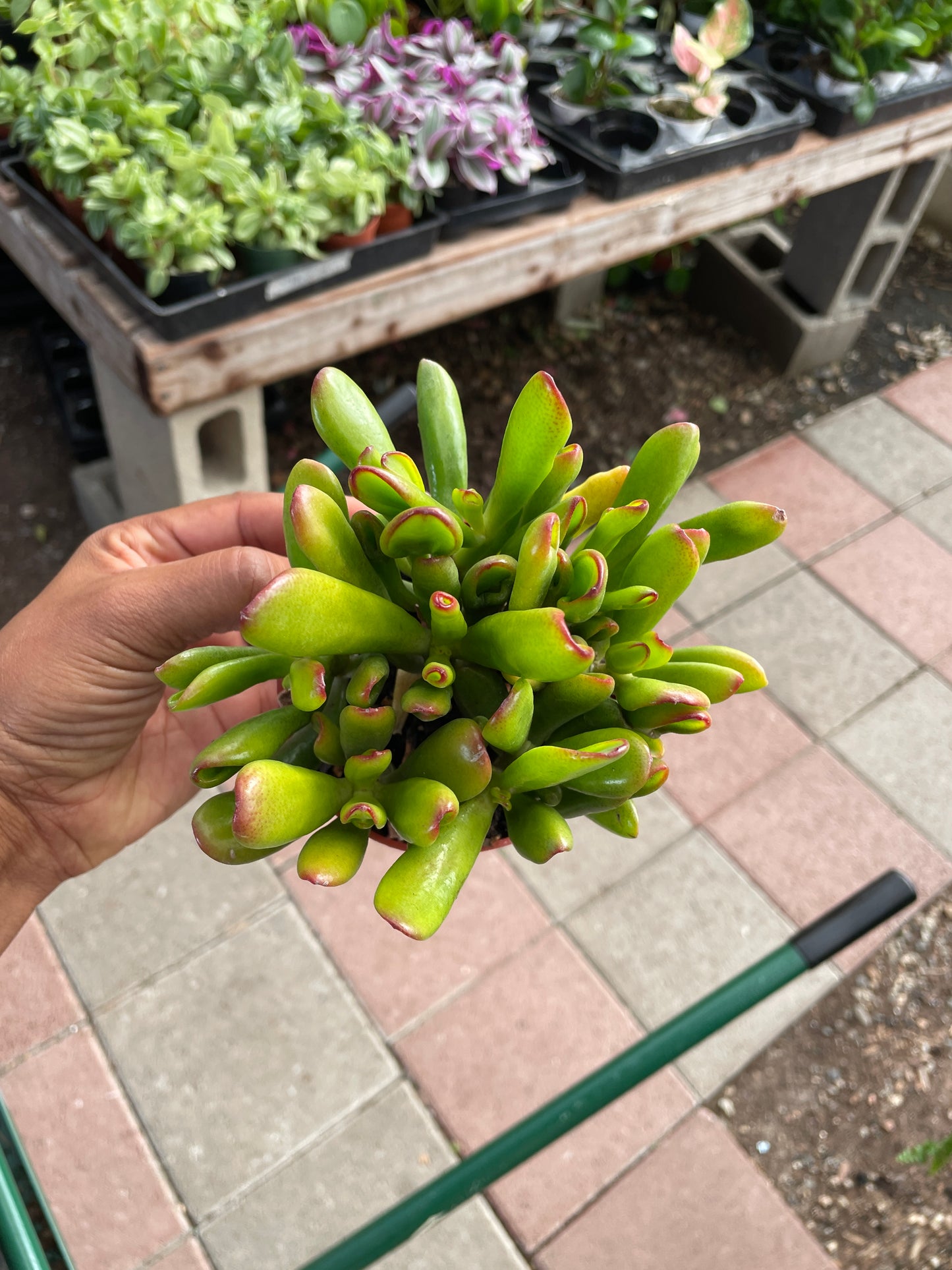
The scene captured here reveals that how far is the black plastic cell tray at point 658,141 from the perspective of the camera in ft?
7.01

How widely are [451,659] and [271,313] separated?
1274 millimetres

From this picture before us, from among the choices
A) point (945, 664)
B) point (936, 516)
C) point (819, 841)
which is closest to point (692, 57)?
point (936, 516)

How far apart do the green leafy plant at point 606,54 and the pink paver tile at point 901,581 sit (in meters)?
1.40

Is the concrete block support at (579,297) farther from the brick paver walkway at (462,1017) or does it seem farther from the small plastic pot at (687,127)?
the brick paver walkway at (462,1017)

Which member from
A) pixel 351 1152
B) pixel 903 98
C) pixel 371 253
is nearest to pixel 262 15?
pixel 371 253

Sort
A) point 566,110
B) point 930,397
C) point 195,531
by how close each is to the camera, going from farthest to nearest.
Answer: point 930,397, point 566,110, point 195,531

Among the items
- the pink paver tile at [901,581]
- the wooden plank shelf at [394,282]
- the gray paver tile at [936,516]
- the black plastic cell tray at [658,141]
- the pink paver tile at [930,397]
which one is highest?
the black plastic cell tray at [658,141]

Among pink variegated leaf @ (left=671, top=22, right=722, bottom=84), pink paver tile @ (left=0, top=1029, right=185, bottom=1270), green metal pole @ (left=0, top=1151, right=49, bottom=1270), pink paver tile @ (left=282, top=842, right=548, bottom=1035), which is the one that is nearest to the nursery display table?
pink variegated leaf @ (left=671, top=22, right=722, bottom=84)

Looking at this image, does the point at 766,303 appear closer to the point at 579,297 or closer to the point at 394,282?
the point at 579,297

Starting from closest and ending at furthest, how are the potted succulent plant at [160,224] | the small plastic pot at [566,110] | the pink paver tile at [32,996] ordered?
the potted succulent plant at [160,224] → the pink paver tile at [32,996] → the small plastic pot at [566,110]

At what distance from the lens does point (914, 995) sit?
207cm

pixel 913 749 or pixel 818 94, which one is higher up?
pixel 818 94

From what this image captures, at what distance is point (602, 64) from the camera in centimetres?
220

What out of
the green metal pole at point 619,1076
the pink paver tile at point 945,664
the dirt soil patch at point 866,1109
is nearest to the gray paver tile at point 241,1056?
the dirt soil patch at point 866,1109
